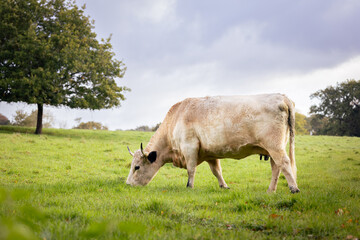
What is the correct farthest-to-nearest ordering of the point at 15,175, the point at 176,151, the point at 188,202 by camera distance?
1. the point at 15,175
2. the point at 176,151
3. the point at 188,202

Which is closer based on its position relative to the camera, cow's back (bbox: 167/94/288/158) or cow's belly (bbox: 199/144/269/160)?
cow's back (bbox: 167/94/288/158)

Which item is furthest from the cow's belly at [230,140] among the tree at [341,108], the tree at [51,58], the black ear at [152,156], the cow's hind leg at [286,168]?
the tree at [341,108]

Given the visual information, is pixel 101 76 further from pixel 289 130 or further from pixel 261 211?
pixel 261 211

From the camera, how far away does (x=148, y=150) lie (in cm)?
861

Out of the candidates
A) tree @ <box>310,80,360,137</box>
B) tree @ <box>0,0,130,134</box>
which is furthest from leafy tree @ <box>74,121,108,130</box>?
tree @ <box>310,80,360,137</box>

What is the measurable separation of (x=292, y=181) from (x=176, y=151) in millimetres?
3471

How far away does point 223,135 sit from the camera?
275 inches

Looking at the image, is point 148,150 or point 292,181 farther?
point 148,150

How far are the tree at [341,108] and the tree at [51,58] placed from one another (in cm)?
4020

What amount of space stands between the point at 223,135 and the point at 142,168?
2824 mm

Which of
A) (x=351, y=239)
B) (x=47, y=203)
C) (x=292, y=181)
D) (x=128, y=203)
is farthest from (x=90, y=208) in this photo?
(x=292, y=181)

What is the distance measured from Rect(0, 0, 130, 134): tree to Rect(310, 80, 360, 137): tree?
40197 millimetres

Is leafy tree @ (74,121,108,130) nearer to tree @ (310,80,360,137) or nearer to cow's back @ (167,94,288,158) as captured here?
tree @ (310,80,360,137)

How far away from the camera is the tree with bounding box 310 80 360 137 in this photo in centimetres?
4791
